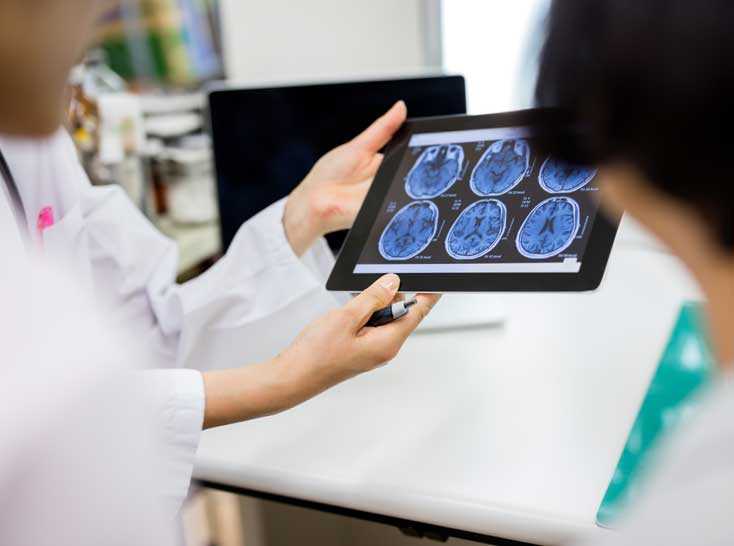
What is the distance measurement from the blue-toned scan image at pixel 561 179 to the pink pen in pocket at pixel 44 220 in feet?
2.10

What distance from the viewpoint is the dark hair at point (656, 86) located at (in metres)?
0.38

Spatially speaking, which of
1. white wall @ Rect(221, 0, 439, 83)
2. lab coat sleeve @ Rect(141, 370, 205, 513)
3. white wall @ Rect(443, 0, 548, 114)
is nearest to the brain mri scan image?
lab coat sleeve @ Rect(141, 370, 205, 513)

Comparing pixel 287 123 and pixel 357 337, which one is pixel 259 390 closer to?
pixel 357 337

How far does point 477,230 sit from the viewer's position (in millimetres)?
889

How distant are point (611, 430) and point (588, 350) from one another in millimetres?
222

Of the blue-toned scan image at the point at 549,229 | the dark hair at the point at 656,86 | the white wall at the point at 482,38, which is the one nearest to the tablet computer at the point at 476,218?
the blue-toned scan image at the point at 549,229

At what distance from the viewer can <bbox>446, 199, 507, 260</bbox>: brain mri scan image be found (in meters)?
0.87

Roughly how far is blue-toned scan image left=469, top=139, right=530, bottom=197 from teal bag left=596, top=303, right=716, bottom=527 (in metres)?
0.28

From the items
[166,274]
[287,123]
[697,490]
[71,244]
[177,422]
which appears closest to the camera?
[697,490]

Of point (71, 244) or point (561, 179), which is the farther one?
point (71, 244)

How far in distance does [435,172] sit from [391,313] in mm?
211

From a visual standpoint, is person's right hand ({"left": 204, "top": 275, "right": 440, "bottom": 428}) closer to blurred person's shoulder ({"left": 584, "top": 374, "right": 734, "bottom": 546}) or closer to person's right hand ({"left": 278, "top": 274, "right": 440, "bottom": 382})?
person's right hand ({"left": 278, "top": 274, "right": 440, "bottom": 382})

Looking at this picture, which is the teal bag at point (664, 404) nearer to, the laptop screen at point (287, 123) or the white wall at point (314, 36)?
the laptop screen at point (287, 123)

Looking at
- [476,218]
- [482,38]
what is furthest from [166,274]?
[482,38]
